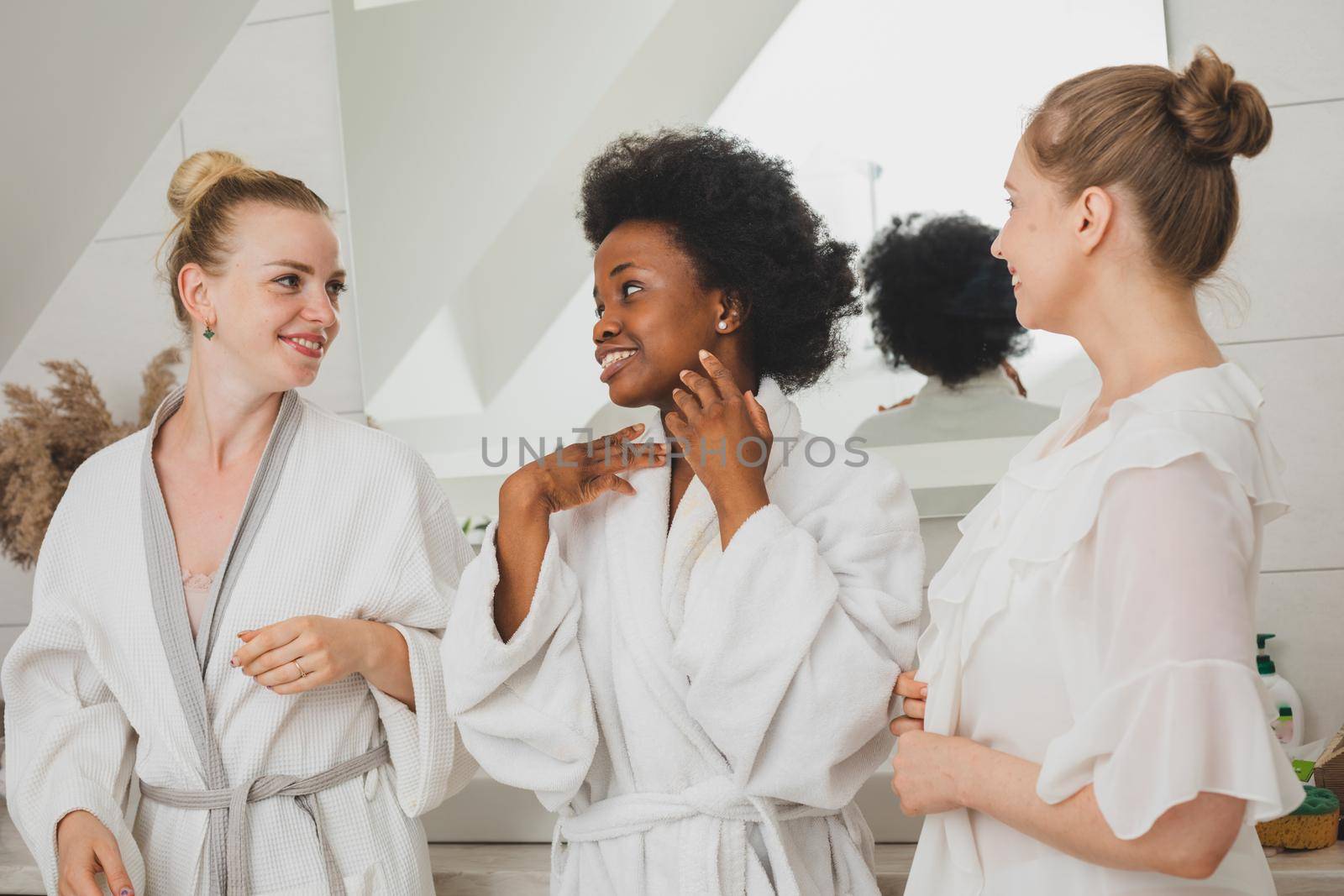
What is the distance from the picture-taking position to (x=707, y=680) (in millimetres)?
1028

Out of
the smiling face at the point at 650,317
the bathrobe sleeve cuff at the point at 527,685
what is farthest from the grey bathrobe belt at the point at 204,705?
the smiling face at the point at 650,317

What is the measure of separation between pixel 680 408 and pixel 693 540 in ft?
0.47

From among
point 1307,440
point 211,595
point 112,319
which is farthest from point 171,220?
point 1307,440

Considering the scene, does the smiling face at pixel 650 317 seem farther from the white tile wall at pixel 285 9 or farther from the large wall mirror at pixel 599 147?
the white tile wall at pixel 285 9

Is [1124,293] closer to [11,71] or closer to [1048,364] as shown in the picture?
[1048,364]

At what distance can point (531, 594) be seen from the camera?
1107 millimetres

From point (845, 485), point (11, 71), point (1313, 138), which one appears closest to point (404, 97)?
point (11, 71)

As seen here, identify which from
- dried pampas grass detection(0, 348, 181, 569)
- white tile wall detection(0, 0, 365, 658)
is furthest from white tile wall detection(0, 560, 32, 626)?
dried pampas grass detection(0, 348, 181, 569)

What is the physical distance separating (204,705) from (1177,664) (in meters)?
1.04

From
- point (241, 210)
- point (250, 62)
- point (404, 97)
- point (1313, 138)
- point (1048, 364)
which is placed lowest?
point (1048, 364)

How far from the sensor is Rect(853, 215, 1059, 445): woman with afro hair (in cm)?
176

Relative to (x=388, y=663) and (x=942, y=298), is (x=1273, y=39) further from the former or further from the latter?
→ (x=388, y=663)

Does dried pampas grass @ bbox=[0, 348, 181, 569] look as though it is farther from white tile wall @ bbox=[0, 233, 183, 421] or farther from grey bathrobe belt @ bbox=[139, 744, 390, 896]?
grey bathrobe belt @ bbox=[139, 744, 390, 896]

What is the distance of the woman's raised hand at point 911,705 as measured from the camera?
0.96 m
